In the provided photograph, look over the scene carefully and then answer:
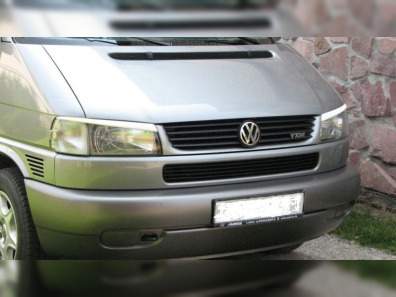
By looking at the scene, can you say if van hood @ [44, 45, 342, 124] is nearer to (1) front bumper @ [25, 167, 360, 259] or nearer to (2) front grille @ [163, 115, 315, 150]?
(2) front grille @ [163, 115, 315, 150]

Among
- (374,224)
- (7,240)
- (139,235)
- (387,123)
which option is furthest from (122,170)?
(387,123)

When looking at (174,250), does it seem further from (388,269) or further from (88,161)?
(388,269)

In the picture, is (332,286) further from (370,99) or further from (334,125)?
(370,99)

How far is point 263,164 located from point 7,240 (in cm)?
125

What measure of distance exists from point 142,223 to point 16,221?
0.66 meters

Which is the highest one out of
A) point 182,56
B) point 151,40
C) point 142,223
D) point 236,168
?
point 151,40

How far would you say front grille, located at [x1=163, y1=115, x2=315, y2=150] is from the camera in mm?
2221

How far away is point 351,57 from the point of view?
14.5ft

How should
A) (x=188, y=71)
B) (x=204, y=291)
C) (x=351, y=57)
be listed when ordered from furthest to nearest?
(x=351, y=57), (x=188, y=71), (x=204, y=291)

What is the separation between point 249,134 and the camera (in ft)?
7.64

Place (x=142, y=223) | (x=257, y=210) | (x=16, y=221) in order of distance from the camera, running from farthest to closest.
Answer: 1. (x=16, y=221)
2. (x=257, y=210)
3. (x=142, y=223)

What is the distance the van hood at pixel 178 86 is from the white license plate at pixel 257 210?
0.37m

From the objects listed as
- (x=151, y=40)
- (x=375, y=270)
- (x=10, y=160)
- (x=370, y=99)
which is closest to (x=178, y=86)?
(x=151, y=40)

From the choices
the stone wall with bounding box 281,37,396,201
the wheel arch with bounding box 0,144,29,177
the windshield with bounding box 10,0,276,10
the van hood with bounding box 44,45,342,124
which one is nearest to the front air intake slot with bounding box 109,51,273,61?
the van hood with bounding box 44,45,342,124
